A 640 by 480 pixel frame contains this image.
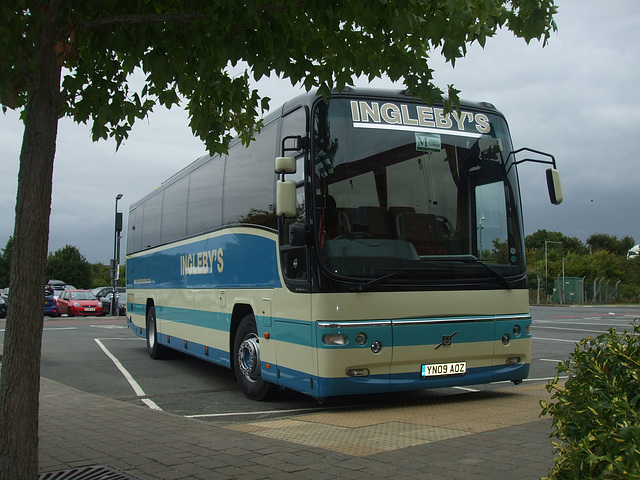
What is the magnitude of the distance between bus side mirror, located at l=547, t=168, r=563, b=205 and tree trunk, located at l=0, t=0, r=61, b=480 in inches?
255

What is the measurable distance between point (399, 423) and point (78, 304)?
3358 centimetres

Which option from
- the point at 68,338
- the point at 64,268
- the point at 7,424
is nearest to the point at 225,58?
the point at 7,424

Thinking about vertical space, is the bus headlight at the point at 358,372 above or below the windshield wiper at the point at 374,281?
below

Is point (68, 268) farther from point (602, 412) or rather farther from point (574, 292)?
point (602, 412)

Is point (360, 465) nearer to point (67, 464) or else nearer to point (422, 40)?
point (67, 464)

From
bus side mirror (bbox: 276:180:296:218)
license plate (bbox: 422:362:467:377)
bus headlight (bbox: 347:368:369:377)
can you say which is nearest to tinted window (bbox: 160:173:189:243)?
bus side mirror (bbox: 276:180:296:218)

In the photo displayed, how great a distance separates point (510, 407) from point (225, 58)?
5.61m

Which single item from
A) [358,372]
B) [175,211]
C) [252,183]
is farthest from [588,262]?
[358,372]

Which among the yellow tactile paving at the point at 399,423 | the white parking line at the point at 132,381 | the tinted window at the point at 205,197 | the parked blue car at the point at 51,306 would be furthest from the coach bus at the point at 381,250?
the parked blue car at the point at 51,306

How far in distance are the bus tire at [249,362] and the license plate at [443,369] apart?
2.20m

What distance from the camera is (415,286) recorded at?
780 centimetres

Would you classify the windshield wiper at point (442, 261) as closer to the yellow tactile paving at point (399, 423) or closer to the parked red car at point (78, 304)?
the yellow tactile paving at point (399, 423)

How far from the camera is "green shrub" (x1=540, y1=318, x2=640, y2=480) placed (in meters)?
2.69

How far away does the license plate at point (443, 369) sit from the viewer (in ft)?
26.0
